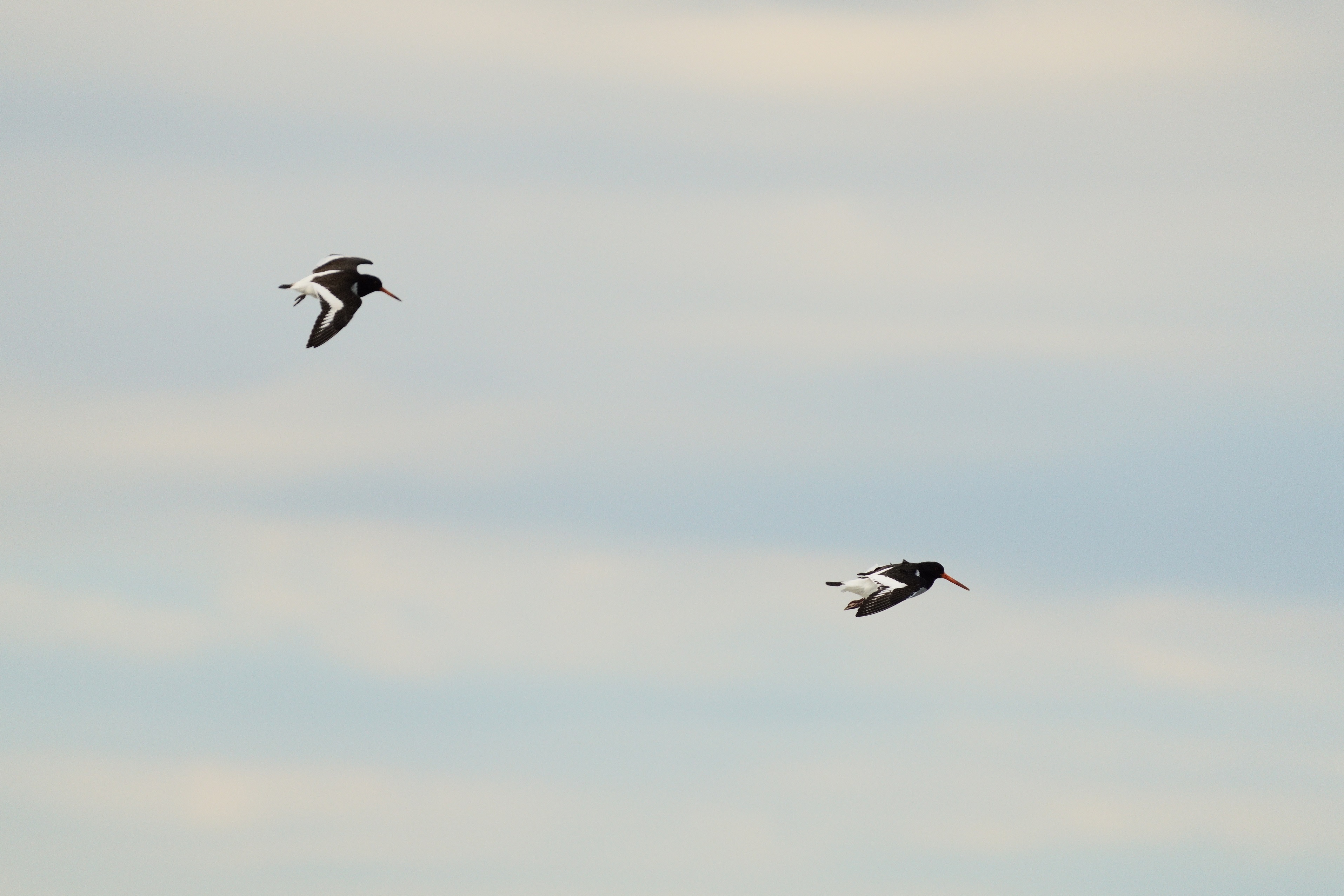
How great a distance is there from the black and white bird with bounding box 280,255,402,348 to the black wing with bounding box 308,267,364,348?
0.04 feet

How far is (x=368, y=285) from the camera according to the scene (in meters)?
62.4

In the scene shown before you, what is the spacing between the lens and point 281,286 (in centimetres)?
6216

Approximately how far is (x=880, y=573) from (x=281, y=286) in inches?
924

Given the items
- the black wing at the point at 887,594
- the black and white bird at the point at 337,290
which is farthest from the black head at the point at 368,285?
the black wing at the point at 887,594

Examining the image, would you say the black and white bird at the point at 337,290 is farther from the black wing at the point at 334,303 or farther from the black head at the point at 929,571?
the black head at the point at 929,571

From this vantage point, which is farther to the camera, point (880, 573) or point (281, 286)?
point (880, 573)

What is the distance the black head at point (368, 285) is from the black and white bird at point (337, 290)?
0.01 meters

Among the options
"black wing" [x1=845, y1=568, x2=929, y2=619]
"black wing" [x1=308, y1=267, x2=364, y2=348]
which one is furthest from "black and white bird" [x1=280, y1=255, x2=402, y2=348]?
"black wing" [x1=845, y1=568, x2=929, y2=619]

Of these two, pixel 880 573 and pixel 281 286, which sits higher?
pixel 281 286

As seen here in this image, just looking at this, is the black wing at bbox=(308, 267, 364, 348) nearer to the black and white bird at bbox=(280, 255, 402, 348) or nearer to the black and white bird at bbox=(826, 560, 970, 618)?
the black and white bird at bbox=(280, 255, 402, 348)

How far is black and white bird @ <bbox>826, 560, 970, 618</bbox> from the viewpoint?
65.8 meters

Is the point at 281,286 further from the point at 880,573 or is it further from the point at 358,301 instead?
the point at 880,573

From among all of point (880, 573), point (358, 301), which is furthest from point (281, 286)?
point (880, 573)

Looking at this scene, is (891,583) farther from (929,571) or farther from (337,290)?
(337,290)
